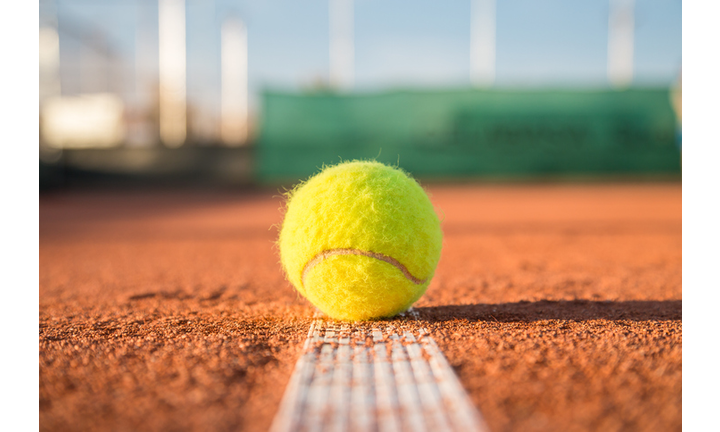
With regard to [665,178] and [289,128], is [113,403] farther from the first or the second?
[665,178]

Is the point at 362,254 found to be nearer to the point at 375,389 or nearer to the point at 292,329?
the point at 292,329

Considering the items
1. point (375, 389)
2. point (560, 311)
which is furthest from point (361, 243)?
point (560, 311)

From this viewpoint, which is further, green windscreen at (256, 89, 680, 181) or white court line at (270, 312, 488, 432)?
green windscreen at (256, 89, 680, 181)

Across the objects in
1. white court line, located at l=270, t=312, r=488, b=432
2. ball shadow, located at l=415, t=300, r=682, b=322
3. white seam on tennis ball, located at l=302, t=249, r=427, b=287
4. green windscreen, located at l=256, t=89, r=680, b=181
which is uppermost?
green windscreen, located at l=256, t=89, r=680, b=181

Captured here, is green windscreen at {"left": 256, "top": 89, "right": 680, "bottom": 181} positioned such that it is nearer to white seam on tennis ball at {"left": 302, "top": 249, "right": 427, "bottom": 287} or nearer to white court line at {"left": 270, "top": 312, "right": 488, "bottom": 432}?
white seam on tennis ball at {"left": 302, "top": 249, "right": 427, "bottom": 287}

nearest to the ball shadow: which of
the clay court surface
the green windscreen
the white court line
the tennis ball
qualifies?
the clay court surface
